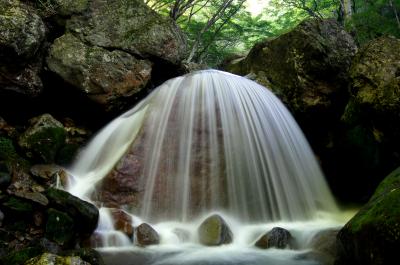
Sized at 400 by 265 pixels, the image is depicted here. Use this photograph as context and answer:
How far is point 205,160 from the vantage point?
27.3 ft

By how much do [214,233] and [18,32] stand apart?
5858mm

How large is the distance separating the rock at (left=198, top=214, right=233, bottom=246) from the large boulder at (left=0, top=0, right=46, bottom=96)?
17.3ft

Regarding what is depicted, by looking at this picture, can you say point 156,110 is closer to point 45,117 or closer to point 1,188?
point 45,117

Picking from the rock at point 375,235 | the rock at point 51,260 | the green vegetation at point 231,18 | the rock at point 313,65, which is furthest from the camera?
the green vegetation at point 231,18

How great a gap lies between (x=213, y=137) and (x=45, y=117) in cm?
392

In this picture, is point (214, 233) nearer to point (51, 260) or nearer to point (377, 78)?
point (51, 260)

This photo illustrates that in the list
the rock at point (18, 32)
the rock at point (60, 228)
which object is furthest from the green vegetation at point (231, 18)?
the rock at point (60, 228)

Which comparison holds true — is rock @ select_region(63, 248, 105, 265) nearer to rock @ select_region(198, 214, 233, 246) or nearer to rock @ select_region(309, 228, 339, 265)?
rock @ select_region(198, 214, 233, 246)

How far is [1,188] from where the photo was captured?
22.2 ft

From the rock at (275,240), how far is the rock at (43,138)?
4.99m

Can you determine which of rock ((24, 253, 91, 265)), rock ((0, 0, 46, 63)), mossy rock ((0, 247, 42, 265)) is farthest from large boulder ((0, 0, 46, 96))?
rock ((24, 253, 91, 265))

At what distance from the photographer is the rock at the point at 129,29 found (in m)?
10.1

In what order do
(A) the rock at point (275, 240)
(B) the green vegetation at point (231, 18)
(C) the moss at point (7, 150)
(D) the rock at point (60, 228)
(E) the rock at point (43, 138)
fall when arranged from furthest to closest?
(B) the green vegetation at point (231, 18)
(E) the rock at point (43, 138)
(C) the moss at point (7, 150)
(A) the rock at point (275, 240)
(D) the rock at point (60, 228)

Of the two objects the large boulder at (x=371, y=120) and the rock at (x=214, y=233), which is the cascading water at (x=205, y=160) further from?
the large boulder at (x=371, y=120)
